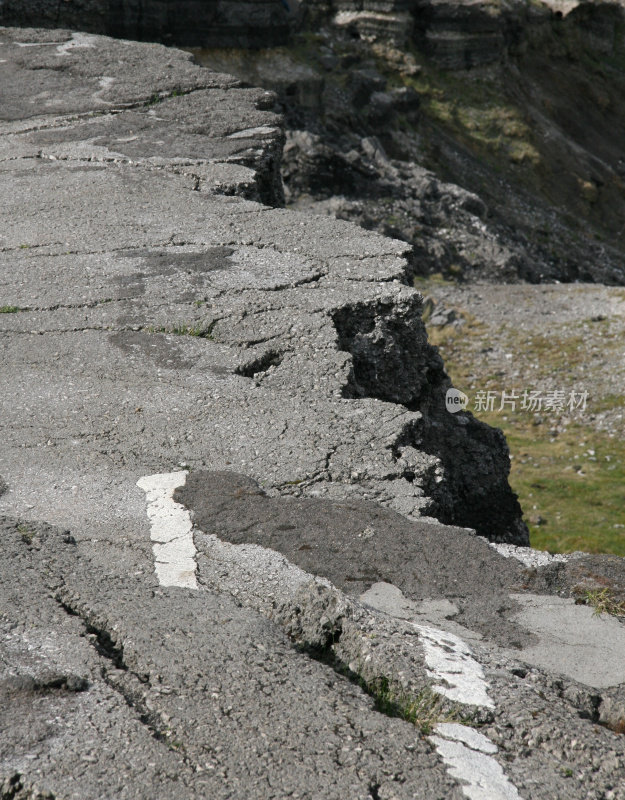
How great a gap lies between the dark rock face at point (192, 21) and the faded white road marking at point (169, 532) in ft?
58.5

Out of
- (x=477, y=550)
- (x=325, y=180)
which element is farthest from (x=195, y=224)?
(x=325, y=180)

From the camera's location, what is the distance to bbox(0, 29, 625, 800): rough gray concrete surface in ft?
6.43

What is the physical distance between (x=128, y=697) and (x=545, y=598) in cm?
136

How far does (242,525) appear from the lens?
3.11m

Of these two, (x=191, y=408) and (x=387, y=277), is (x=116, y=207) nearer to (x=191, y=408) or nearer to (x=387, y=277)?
(x=387, y=277)

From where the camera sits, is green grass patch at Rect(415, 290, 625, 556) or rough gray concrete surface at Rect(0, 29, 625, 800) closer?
rough gray concrete surface at Rect(0, 29, 625, 800)

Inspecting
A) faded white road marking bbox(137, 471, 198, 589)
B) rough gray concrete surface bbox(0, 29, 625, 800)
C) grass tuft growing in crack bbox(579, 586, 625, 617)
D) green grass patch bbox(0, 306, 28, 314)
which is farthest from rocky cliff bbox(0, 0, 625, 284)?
grass tuft growing in crack bbox(579, 586, 625, 617)

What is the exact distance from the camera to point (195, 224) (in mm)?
5441

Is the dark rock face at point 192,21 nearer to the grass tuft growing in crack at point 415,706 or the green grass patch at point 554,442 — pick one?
the green grass patch at point 554,442

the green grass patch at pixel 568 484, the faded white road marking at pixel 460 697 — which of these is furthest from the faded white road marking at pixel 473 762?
the green grass patch at pixel 568 484

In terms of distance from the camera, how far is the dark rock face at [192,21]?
2155 centimetres

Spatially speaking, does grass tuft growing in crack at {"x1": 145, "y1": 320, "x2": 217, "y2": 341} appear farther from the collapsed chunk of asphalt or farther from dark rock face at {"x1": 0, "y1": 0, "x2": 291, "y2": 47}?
dark rock face at {"x1": 0, "y1": 0, "x2": 291, "y2": 47}

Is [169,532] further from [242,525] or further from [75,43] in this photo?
[75,43]

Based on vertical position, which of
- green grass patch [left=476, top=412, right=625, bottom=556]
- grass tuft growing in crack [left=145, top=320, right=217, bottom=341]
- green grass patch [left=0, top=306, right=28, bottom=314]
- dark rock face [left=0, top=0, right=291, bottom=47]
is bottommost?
green grass patch [left=476, top=412, right=625, bottom=556]
